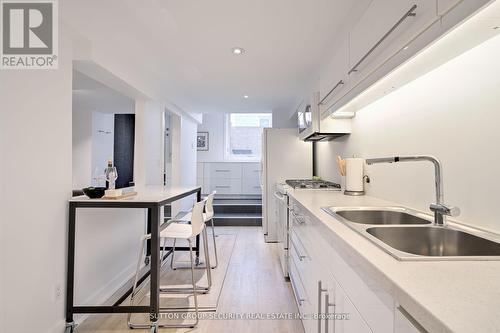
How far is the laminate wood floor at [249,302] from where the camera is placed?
1990 mm

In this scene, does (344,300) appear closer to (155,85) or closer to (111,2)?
(111,2)

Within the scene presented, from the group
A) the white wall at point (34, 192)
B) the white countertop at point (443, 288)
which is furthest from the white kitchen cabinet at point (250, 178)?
the white countertop at point (443, 288)

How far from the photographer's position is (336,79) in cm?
216

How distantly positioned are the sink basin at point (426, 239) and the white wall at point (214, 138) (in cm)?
643

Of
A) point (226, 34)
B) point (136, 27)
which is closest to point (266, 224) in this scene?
point (226, 34)

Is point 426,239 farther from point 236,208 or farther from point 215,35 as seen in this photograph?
point 236,208

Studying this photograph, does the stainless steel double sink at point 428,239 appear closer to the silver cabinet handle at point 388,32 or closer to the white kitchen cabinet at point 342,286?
the white kitchen cabinet at point 342,286

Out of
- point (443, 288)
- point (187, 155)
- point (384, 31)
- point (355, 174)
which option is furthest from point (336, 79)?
point (187, 155)

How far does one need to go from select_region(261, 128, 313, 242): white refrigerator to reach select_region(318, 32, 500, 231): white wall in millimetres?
2394

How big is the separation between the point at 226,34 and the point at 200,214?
1581mm

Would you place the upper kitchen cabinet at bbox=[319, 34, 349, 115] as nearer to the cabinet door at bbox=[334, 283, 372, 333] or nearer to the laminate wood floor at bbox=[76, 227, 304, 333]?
the cabinet door at bbox=[334, 283, 372, 333]

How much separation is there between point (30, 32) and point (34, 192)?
1058mm

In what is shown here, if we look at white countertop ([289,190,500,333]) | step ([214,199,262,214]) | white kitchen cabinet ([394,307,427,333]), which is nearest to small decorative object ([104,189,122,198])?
white countertop ([289,190,500,333])

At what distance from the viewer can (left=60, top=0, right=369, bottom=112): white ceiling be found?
1.95 metres
